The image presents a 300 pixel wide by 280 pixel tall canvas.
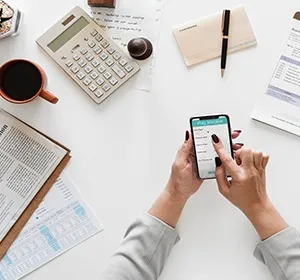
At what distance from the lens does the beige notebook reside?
108 cm

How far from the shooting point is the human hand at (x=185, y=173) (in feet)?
3.38

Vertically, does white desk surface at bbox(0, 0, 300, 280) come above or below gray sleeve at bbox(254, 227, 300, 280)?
above

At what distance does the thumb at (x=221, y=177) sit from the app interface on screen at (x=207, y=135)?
0.01 meters

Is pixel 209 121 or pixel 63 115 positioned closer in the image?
pixel 209 121

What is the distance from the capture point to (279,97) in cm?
108

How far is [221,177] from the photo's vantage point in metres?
1.01

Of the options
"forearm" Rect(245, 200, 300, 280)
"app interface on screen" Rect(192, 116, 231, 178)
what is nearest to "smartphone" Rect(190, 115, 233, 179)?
"app interface on screen" Rect(192, 116, 231, 178)

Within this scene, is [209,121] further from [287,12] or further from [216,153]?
[287,12]

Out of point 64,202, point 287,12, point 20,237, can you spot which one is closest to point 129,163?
point 64,202

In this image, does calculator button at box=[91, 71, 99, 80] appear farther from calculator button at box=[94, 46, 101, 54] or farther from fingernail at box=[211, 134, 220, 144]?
fingernail at box=[211, 134, 220, 144]

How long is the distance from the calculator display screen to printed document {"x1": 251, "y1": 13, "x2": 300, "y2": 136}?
40 cm

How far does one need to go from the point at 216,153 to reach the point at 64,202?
333 mm

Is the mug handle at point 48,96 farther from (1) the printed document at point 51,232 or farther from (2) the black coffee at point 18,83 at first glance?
(1) the printed document at point 51,232

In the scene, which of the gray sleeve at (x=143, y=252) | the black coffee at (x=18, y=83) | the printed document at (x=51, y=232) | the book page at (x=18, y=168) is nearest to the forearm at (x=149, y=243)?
the gray sleeve at (x=143, y=252)
